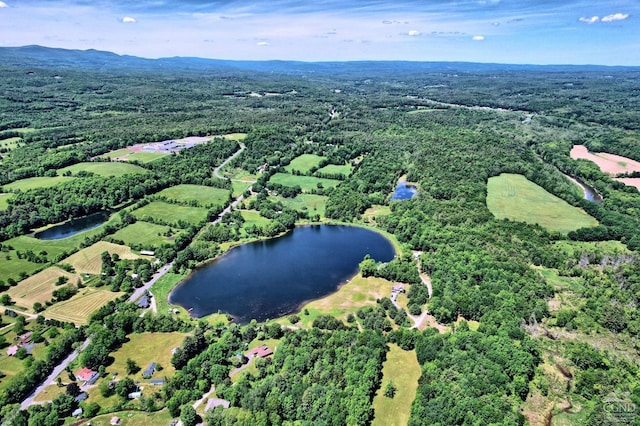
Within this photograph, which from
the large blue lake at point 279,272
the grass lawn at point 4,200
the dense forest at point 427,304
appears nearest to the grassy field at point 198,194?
the dense forest at point 427,304

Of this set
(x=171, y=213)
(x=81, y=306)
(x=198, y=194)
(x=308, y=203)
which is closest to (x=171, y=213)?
(x=171, y=213)

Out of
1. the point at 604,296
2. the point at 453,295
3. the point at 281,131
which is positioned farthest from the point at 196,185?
the point at 604,296

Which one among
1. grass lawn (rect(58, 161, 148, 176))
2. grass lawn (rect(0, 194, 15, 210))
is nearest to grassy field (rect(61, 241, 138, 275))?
grass lawn (rect(0, 194, 15, 210))

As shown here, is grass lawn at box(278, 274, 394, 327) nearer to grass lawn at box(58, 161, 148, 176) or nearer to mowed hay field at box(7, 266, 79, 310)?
mowed hay field at box(7, 266, 79, 310)

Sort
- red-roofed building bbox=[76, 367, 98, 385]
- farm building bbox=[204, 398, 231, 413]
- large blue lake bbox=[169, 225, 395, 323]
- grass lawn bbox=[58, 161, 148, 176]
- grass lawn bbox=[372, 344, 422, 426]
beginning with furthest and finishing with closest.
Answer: grass lawn bbox=[58, 161, 148, 176] → large blue lake bbox=[169, 225, 395, 323] → red-roofed building bbox=[76, 367, 98, 385] → grass lawn bbox=[372, 344, 422, 426] → farm building bbox=[204, 398, 231, 413]

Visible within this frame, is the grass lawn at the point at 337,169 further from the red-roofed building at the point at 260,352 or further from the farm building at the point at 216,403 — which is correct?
the farm building at the point at 216,403
